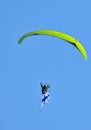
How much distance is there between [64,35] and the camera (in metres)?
66.5

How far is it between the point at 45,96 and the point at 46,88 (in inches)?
40.6

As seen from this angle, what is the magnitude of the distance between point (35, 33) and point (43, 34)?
714 mm

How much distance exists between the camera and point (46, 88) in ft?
226

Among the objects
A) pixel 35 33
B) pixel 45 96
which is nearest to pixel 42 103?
pixel 45 96

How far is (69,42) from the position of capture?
2628 inches

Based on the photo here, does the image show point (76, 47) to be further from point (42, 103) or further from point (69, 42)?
point (42, 103)

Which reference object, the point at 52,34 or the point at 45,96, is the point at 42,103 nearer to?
the point at 45,96

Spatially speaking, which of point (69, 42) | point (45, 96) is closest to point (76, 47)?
point (69, 42)

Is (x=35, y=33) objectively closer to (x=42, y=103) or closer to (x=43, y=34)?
(x=43, y=34)

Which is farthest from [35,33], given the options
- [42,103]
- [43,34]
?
[42,103]

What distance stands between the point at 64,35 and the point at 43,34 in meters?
1.34

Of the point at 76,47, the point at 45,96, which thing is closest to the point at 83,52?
the point at 76,47

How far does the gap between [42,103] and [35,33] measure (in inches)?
196

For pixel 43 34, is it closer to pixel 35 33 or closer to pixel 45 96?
pixel 35 33
